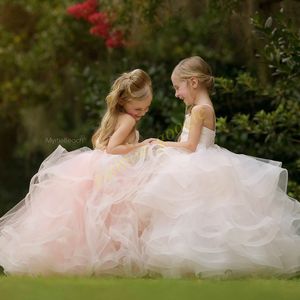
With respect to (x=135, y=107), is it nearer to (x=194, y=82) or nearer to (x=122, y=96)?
(x=122, y=96)

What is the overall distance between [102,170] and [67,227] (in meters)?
0.44

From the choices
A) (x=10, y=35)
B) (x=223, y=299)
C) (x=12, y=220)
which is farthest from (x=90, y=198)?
(x=10, y=35)

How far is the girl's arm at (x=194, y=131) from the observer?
21.3ft

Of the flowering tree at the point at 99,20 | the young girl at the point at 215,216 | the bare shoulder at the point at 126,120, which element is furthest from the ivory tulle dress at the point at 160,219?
the flowering tree at the point at 99,20

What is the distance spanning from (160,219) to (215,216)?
0.35m

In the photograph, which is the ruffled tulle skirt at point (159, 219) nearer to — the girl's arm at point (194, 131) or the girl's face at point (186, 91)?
the girl's arm at point (194, 131)

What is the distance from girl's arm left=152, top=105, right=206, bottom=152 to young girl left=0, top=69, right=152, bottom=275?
0.24 meters

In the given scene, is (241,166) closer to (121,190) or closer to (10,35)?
(121,190)

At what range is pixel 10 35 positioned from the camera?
1409cm

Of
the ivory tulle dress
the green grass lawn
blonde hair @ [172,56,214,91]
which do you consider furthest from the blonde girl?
the green grass lawn

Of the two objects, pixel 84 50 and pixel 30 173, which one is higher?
pixel 84 50

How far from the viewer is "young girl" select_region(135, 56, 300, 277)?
6.09 m

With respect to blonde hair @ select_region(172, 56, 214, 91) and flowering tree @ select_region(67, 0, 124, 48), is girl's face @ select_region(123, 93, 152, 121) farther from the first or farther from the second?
flowering tree @ select_region(67, 0, 124, 48)

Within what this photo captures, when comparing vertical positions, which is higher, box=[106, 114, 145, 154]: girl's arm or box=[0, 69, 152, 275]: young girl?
box=[106, 114, 145, 154]: girl's arm
